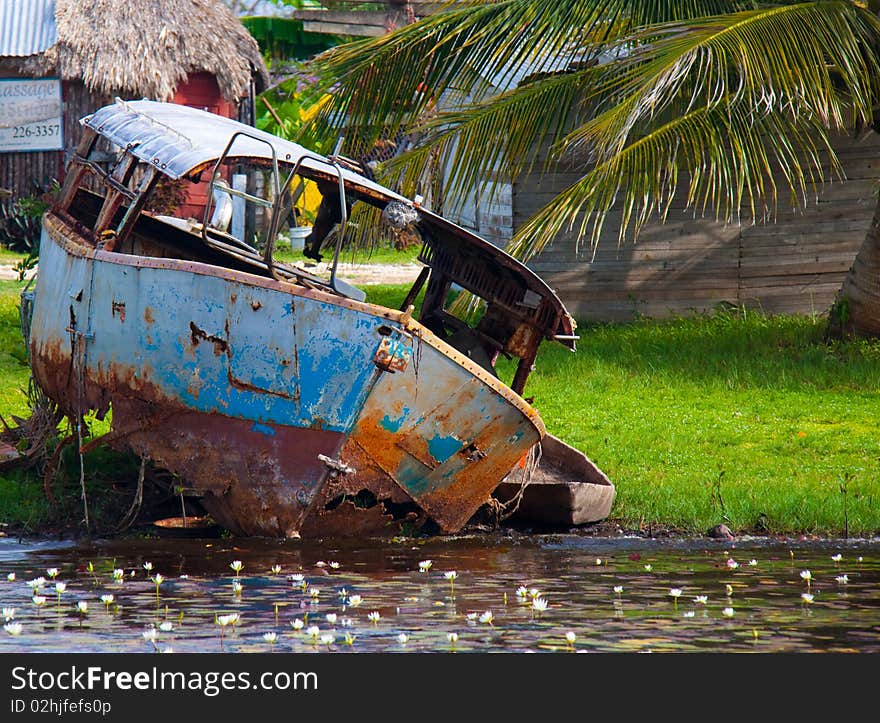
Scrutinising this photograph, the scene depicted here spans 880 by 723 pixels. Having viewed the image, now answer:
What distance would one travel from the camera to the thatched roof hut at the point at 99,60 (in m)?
21.2

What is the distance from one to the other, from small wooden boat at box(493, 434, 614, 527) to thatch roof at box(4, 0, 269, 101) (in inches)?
531

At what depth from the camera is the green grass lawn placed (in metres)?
9.29

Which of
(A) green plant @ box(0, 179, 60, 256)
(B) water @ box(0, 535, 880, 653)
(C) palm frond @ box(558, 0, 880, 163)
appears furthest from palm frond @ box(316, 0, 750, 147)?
(A) green plant @ box(0, 179, 60, 256)

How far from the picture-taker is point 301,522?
842 cm

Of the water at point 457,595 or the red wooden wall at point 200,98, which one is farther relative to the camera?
the red wooden wall at point 200,98

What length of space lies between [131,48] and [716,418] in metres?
12.9

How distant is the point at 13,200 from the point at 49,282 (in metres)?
13.9

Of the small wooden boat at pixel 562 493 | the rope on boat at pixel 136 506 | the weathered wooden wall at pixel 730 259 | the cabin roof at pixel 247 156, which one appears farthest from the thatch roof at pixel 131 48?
the small wooden boat at pixel 562 493

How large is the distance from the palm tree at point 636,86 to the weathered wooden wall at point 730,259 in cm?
185

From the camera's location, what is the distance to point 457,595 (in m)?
7.36

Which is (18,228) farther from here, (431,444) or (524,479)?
(431,444)

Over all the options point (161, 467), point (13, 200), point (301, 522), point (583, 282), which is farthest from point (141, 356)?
point (13, 200)

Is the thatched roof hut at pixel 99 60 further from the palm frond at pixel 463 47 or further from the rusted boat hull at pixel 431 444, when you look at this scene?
the rusted boat hull at pixel 431 444

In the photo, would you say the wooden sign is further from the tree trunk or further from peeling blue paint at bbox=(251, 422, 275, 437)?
peeling blue paint at bbox=(251, 422, 275, 437)
